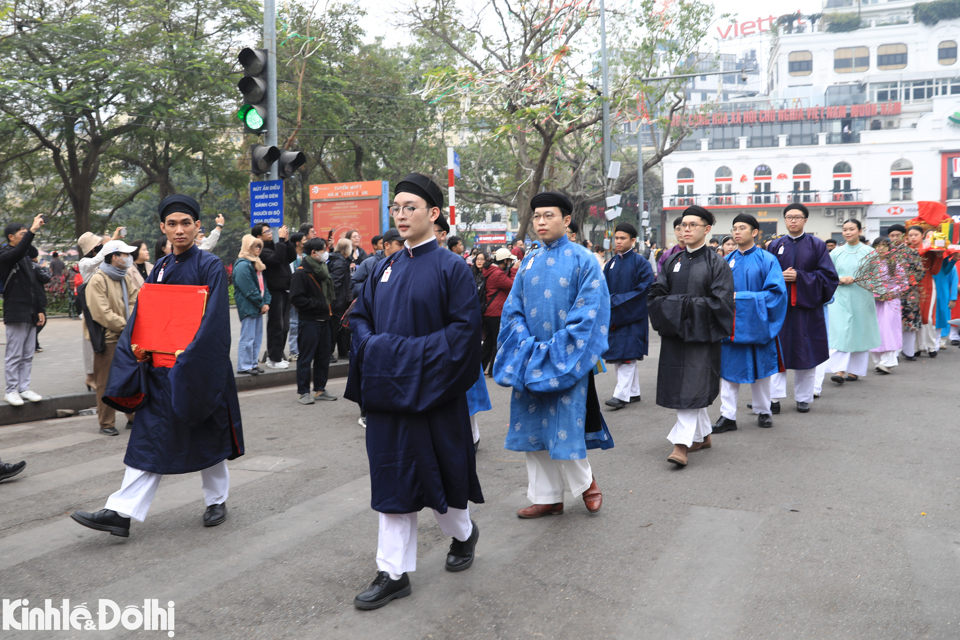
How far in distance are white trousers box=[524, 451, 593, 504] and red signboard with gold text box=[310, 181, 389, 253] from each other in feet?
39.2

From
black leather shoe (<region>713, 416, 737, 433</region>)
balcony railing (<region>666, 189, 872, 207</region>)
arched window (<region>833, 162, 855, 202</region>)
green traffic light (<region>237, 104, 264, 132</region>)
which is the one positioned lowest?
black leather shoe (<region>713, 416, 737, 433</region>)

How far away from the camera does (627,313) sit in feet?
27.1

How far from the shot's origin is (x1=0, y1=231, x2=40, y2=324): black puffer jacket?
7.48m

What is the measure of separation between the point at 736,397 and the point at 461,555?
3777 millimetres

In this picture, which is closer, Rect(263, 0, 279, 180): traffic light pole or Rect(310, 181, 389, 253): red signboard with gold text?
Rect(263, 0, 279, 180): traffic light pole

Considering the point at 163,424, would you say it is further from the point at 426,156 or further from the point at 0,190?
the point at 426,156

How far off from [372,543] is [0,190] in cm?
2488

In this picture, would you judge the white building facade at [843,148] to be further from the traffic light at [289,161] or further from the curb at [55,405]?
the curb at [55,405]

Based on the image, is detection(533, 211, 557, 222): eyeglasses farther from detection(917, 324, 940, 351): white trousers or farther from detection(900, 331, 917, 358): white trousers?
detection(917, 324, 940, 351): white trousers

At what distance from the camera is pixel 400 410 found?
3.31 metres

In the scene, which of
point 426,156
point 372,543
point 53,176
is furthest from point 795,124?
point 372,543

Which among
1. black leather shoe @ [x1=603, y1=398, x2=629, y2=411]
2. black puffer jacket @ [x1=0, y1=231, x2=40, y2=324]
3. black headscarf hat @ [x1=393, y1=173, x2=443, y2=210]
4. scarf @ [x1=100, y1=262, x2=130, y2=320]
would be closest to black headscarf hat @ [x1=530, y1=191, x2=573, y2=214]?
black headscarf hat @ [x1=393, y1=173, x2=443, y2=210]

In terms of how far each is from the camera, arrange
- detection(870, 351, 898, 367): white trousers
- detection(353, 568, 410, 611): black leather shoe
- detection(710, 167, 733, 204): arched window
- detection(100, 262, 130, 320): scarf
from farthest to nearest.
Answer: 1. detection(710, 167, 733, 204): arched window
2. detection(870, 351, 898, 367): white trousers
3. detection(100, 262, 130, 320): scarf
4. detection(353, 568, 410, 611): black leather shoe

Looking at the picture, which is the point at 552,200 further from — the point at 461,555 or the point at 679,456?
the point at 679,456
